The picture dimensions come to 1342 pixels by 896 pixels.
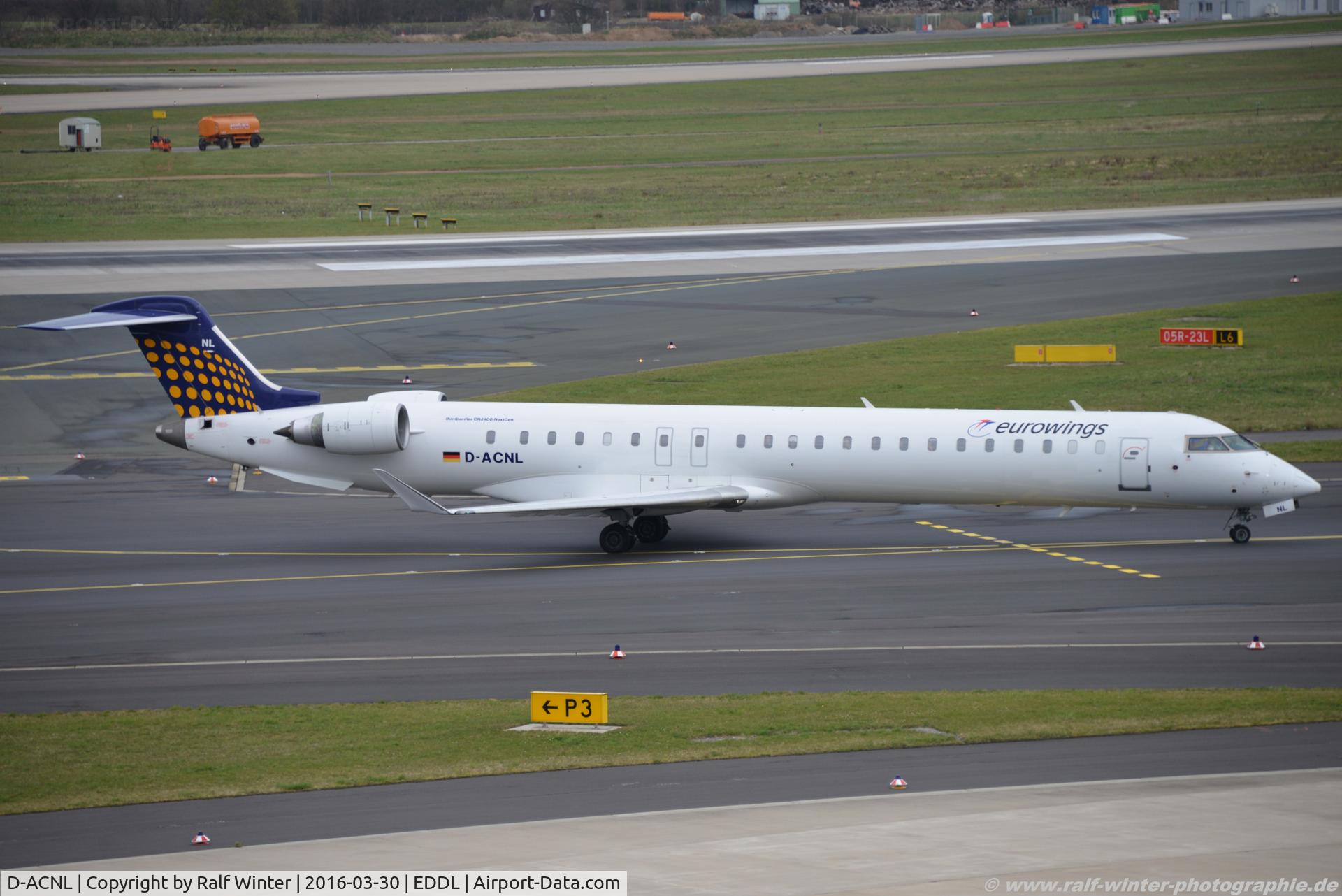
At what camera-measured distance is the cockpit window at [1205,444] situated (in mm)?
33688

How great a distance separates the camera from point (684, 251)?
74.6 meters

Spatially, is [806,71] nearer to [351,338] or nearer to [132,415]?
[351,338]

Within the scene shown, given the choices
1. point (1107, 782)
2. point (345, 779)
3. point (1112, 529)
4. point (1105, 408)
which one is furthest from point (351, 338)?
point (1107, 782)

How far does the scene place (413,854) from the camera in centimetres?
1812

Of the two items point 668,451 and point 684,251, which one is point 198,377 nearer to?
point 668,451

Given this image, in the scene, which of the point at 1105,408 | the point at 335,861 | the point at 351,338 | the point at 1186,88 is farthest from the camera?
the point at 1186,88

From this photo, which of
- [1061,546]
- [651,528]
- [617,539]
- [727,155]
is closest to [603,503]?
[617,539]

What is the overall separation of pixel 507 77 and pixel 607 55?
25.5 metres

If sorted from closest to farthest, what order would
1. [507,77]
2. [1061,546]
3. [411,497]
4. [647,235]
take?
[411,497]
[1061,546]
[647,235]
[507,77]

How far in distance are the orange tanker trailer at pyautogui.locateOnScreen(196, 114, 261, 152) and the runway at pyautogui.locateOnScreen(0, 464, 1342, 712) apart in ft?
259

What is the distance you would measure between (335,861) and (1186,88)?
4994 inches

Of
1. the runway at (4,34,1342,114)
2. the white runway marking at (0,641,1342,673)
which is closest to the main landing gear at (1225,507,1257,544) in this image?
the white runway marking at (0,641,1342,673)

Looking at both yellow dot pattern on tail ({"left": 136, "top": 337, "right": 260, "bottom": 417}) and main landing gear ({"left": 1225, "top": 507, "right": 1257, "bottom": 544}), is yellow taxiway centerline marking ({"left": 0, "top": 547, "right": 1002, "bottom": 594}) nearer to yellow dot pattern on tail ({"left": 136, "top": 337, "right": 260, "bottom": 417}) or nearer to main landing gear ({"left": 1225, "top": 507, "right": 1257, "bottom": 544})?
main landing gear ({"left": 1225, "top": 507, "right": 1257, "bottom": 544})

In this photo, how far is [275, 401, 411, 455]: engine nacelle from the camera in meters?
35.7
